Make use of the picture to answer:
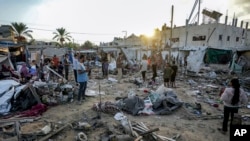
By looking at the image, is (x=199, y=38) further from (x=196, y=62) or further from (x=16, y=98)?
(x=16, y=98)

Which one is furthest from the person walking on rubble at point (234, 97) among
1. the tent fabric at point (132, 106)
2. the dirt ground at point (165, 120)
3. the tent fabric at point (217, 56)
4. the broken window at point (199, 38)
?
the broken window at point (199, 38)

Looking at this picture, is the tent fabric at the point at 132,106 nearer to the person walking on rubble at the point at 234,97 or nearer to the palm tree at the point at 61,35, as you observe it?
→ the person walking on rubble at the point at 234,97

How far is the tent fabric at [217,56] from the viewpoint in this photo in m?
17.8

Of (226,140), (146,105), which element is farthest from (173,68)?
(226,140)

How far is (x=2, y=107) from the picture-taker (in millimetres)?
5676

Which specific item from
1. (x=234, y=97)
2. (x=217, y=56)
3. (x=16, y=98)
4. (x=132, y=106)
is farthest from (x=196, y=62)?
(x=16, y=98)

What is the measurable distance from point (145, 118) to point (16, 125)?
3.37m

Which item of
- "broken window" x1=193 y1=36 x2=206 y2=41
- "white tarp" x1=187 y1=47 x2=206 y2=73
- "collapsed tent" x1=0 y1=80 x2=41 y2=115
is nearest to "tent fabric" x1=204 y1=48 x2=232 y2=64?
"white tarp" x1=187 y1=47 x2=206 y2=73

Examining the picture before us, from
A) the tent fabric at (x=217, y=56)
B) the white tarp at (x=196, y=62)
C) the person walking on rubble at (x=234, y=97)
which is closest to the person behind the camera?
the person walking on rubble at (x=234, y=97)

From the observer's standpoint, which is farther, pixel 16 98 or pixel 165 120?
pixel 16 98

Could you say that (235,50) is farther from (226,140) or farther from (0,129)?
(0,129)

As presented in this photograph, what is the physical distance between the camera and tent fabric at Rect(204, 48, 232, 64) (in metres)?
17.8

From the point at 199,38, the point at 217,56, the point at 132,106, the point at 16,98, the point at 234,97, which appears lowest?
the point at 132,106

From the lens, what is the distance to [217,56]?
18406mm
